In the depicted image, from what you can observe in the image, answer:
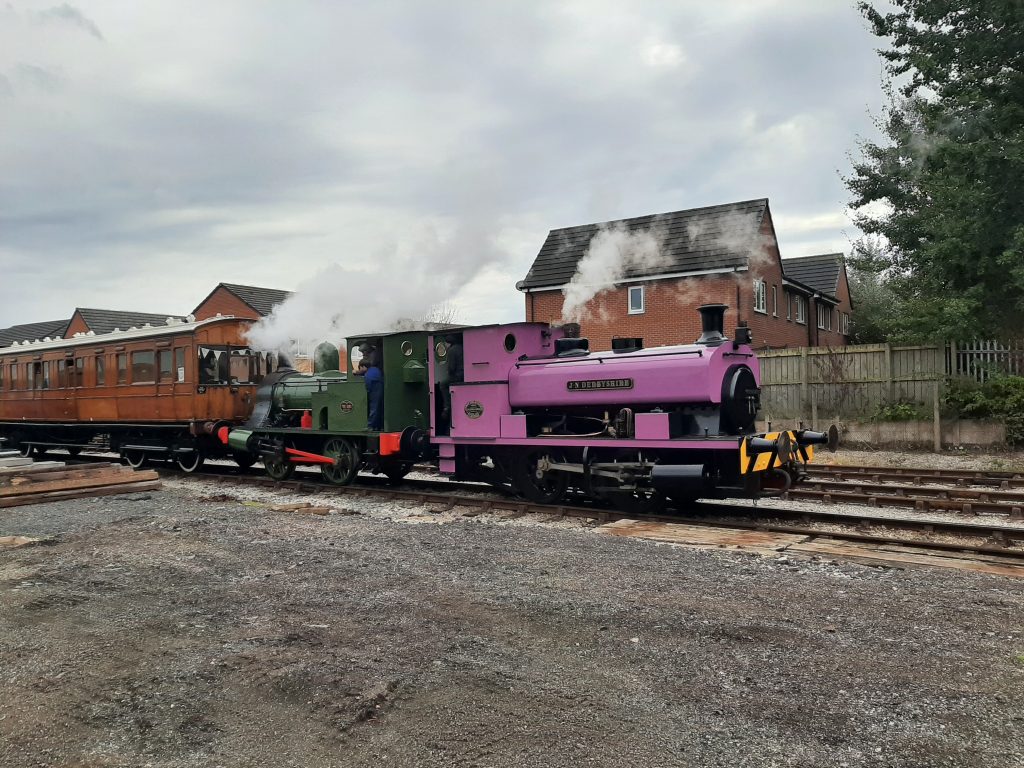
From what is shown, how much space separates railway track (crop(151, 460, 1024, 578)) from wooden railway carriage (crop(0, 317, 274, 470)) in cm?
516

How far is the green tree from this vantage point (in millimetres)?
14531

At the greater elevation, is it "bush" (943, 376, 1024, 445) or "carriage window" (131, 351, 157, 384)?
"carriage window" (131, 351, 157, 384)

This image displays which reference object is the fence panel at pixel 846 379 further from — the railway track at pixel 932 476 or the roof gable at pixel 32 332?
the roof gable at pixel 32 332

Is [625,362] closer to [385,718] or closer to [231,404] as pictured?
[385,718]

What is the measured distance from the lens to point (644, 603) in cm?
556

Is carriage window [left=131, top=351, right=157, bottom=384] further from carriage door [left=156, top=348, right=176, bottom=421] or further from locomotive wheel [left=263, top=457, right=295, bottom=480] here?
locomotive wheel [left=263, top=457, right=295, bottom=480]

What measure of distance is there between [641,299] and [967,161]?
974cm

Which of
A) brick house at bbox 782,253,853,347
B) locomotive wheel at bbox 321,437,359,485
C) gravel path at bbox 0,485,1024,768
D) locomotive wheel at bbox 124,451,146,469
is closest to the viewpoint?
gravel path at bbox 0,485,1024,768

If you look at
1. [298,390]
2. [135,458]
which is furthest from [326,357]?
[135,458]

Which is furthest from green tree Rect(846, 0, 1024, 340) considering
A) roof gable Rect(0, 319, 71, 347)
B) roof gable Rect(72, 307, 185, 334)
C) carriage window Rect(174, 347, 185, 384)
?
roof gable Rect(0, 319, 71, 347)

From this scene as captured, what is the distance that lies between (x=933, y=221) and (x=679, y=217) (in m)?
7.29

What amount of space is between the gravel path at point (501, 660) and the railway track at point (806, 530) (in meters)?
0.62

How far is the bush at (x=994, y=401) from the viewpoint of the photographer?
14266mm

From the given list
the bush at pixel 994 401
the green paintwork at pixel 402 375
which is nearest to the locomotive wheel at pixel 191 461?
the green paintwork at pixel 402 375
